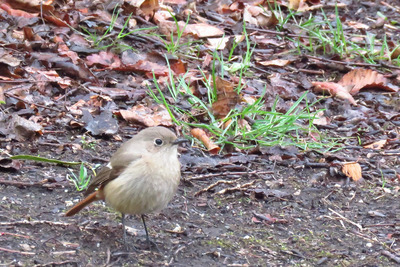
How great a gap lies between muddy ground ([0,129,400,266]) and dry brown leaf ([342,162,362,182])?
0.25 feet

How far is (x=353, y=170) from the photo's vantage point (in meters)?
5.55

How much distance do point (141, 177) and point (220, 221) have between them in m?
0.87

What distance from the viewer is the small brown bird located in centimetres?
412

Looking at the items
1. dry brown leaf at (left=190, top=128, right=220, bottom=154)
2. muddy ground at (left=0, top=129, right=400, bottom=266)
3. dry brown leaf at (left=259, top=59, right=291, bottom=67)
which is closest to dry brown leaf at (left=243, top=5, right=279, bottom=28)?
dry brown leaf at (left=259, top=59, right=291, bottom=67)

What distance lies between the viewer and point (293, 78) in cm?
734

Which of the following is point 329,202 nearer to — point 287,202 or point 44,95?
point 287,202

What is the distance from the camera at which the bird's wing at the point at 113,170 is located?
4246 millimetres

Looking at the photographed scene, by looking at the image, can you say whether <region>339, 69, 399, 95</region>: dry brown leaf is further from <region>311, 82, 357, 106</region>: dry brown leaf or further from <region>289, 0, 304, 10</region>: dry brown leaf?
<region>289, 0, 304, 10</region>: dry brown leaf

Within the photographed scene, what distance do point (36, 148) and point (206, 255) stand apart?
1874 mm

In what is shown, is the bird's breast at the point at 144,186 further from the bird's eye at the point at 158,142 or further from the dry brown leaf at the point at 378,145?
the dry brown leaf at the point at 378,145

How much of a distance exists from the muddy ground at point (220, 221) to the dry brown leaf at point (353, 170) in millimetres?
77

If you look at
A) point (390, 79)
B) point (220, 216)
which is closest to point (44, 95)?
point (220, 216)

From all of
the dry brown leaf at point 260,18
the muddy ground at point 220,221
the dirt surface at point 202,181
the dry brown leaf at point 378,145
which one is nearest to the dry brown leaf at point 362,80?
the dirt surface at point 202,181

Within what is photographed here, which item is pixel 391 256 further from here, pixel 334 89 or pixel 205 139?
pixel 334 89
